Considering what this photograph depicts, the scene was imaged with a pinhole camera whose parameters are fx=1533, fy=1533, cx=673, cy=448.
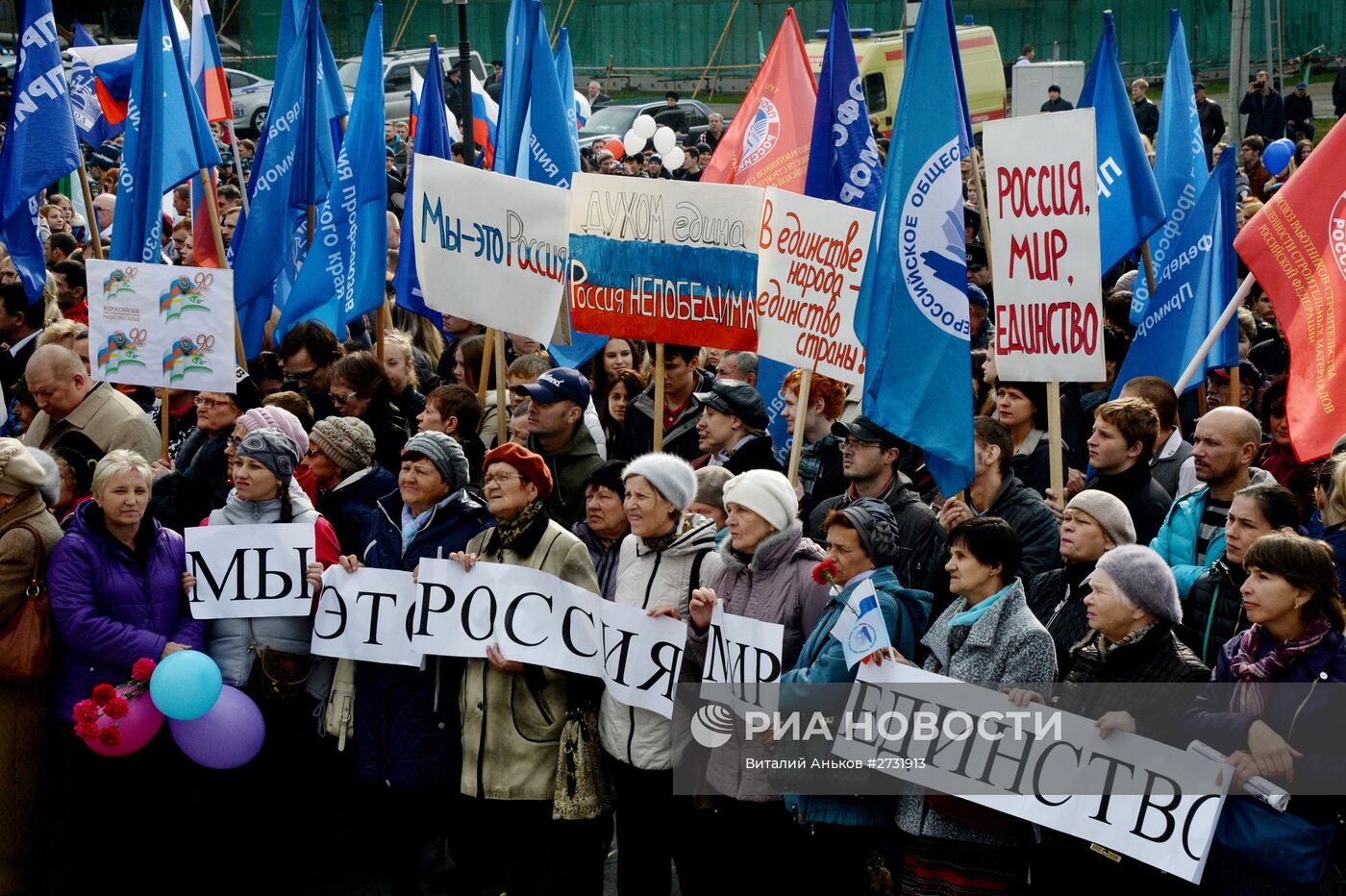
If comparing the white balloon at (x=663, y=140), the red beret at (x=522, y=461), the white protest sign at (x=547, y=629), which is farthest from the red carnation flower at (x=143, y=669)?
the white balloon at (x=663, y=140)

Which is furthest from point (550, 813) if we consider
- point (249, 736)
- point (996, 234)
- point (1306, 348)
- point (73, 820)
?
point (1306, 348)

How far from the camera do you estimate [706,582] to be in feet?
17.7

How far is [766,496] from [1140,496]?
1.71 metres

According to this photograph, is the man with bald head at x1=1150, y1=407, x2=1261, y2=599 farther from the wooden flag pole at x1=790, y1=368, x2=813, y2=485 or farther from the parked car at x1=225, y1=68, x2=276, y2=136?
the parked car at x1=225, y1=68, x2=276, y2=136

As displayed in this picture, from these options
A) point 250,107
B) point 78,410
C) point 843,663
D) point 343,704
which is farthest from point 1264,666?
point 250,107

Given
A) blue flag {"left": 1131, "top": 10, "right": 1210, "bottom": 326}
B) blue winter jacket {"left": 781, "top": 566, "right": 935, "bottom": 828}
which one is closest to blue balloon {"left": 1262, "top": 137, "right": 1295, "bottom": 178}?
blue flag {"left": 1131, "top": 10, "right": 1210, "bottom": 326}

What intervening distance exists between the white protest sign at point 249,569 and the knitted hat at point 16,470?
0.58m

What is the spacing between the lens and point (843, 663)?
498 centimetres

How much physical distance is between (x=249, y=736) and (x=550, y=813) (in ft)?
3.86

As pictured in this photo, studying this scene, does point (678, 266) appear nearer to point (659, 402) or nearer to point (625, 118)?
point (659, 402)

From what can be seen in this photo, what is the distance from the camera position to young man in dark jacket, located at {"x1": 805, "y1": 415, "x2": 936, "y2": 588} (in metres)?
5.89

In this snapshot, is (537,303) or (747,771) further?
(537,303)

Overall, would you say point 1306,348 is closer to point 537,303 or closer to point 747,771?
point 747,771

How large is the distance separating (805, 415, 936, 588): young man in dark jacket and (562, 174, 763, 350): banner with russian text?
106cm
